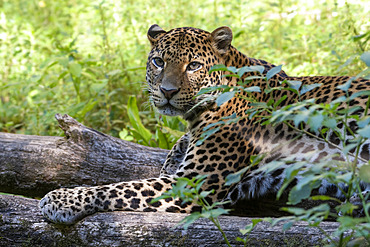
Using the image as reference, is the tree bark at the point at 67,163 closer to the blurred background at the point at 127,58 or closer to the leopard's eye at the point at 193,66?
the blurred background at the point at 127,58

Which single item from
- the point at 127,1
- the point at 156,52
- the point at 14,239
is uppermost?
the point at 127,1

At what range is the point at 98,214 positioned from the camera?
4.43 meters

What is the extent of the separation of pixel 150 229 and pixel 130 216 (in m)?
0.30

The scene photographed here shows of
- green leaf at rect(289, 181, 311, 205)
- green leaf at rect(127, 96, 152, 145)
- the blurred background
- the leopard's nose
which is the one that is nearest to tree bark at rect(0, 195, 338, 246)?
green leaf at rect(289, 181, 311, 205)

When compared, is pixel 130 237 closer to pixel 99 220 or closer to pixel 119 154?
pixel 99 220

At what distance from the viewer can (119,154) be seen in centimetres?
627

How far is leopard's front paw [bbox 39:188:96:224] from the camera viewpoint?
14.6 feet

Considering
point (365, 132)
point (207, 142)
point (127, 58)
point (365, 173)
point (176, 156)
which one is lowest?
point (176, 156)

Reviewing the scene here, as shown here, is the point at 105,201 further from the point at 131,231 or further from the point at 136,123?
the point at 136,123

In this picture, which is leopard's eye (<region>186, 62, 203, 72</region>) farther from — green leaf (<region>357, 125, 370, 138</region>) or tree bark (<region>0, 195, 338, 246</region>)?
green leaf (<region>357, 125, 370, 138</region>)

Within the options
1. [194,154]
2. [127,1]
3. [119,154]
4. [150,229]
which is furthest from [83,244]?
[127,1]

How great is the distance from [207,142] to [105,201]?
48.6 inches

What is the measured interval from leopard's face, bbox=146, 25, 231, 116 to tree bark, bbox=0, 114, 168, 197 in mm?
1069

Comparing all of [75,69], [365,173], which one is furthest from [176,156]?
[365,173]
